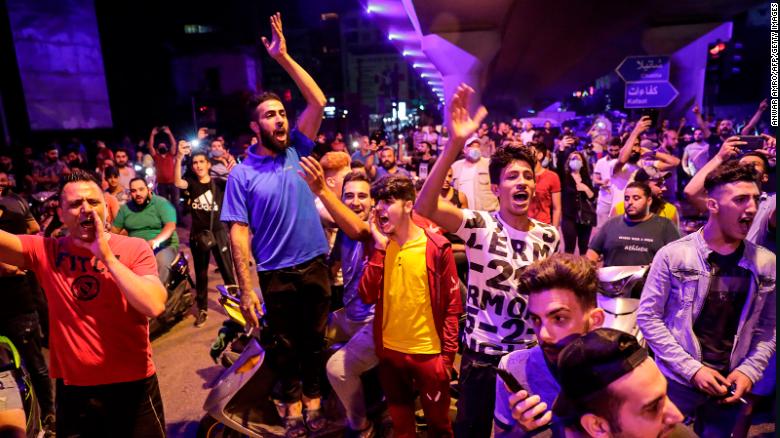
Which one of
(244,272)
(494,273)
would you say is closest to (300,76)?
(244,272)

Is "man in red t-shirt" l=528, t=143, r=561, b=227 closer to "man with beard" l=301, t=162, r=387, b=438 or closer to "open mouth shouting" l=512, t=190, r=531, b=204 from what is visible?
→ "man with beard" l=301, t=162, r=387, b=438

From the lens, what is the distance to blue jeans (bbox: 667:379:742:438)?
2.92 meters

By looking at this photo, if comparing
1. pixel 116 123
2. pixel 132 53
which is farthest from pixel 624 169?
pixel 132 53

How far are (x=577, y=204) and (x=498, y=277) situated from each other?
528cm

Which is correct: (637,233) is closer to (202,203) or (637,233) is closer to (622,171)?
(622,171)

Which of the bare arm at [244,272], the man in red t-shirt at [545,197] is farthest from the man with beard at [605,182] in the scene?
the bare arm at [244,272]

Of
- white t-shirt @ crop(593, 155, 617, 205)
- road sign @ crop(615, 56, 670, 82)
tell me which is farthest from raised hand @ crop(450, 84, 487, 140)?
white t-shirt @ crop(593, 155, 617, 205)

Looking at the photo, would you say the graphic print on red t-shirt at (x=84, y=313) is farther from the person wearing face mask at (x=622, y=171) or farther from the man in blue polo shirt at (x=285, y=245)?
the person wearing face mask at (x=622, y=171)

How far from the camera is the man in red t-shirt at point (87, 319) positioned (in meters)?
2.57

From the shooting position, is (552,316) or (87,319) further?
(87,319)

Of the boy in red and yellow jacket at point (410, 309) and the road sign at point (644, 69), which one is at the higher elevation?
the road sign at point (644, 69)

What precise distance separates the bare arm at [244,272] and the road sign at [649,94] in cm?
517

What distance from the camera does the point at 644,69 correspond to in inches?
232

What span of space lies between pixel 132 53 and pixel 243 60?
20.1m
